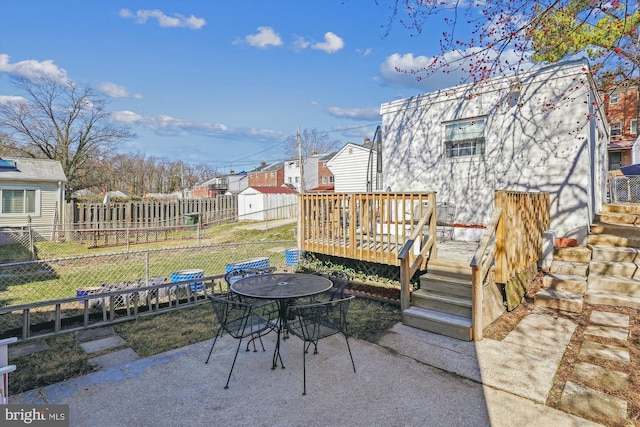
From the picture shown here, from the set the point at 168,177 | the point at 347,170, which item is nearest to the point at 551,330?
the point at 347,170

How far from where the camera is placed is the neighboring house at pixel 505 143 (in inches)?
253

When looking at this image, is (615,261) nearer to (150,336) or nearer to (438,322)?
(438,322)

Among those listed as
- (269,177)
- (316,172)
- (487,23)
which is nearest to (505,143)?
(487,23)

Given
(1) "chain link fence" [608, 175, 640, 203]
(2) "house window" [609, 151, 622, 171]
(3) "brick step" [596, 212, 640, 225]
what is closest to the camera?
(3) "brick step" [596, 212, 640, 225]

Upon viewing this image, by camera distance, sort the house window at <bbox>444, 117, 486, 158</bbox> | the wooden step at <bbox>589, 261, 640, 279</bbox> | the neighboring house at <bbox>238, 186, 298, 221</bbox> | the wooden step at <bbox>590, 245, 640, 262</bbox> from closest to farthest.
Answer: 1. the wooden step at <bbox>589, 261, 640, 279</bbox>
2. the wooden step at <bbox>590, 245, 640, 262</bbox>
3. the house window at <bbox>444, 117, 486, 158</bbox>
4. the neighboring house at <bbox>238, 186, 298, 221</bbox>

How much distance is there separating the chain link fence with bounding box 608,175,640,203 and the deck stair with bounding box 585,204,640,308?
5189mm

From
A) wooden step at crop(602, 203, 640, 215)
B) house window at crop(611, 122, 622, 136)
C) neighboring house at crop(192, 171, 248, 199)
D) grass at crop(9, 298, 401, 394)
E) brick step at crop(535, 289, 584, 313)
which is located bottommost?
grass at crop(9, 298, 401, 394)

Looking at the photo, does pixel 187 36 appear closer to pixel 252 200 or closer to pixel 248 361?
pixel 252 200

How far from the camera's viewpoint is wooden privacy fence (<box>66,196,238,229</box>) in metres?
15.9

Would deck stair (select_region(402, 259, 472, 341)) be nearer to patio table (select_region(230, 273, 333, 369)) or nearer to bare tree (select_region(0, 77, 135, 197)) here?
patio table (select_region(230, 273, 333, 369))

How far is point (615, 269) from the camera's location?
5.39 m

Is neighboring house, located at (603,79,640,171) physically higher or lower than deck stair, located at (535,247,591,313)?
higher

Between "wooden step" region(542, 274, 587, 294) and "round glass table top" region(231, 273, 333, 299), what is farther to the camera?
"wooden step" region(542, 274, 587, 294)

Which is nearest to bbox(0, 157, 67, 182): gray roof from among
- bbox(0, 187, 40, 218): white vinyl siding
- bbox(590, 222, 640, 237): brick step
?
bbox(0, 187, 40, 218): white vinyl siding
